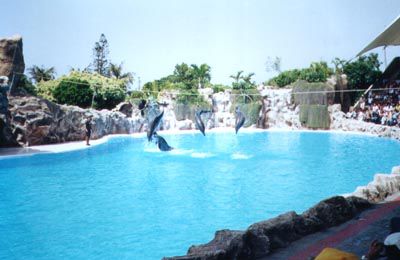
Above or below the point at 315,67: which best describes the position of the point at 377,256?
below

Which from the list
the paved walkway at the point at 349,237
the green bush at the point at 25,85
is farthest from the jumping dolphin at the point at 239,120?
the paved walkway at the point at 349,237

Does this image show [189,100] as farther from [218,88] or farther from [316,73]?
[316,73]

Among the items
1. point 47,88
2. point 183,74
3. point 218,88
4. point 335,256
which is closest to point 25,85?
point 47,88

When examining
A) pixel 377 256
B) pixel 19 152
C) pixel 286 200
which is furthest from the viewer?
pixel 19 152

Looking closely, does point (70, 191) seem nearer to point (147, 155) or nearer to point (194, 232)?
point (194, 232)

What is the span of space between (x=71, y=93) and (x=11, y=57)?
24.2 feet

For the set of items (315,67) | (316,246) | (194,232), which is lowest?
(194,232)

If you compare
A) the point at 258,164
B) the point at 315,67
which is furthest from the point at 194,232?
the point at 315,67

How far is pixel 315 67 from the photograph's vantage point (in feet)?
100

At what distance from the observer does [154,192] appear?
379 inches

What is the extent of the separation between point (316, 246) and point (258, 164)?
9.32m

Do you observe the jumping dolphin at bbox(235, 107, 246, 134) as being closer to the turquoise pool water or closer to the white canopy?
the turquoise pool water

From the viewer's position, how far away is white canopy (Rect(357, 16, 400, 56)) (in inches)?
185

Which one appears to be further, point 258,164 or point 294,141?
point 294,141
